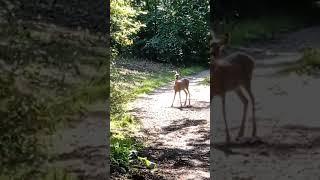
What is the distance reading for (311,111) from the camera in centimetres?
345

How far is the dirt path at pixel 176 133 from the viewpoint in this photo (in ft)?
20.1

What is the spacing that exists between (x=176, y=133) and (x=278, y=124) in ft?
15.6

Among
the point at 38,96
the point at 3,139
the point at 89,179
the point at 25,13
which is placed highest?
the point at 25,13

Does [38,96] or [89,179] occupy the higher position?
[38,96]

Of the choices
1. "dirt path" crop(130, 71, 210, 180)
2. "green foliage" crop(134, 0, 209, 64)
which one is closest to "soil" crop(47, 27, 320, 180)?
"dirt path" crop(130, 71, 210, 180)

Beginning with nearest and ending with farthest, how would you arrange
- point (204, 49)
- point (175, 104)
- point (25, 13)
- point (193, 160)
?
point (25, 13) < point (193, 160) < point (175, 104) < point (204, 49)

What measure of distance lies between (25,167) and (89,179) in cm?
45

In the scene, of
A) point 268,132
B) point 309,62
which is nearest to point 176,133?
point 268,132

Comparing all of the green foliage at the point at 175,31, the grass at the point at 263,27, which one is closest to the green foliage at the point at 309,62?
the grass at the point at 263,27

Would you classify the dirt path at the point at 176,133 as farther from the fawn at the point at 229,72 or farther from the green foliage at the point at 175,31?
the green foliage at the point at 175,31

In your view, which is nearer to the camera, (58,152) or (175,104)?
(58,152)

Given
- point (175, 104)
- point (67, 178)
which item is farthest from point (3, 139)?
point (175, 104)

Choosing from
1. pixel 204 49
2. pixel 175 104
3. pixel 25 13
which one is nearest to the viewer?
pixel 25 13

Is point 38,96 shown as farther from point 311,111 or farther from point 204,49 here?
point 204,49
